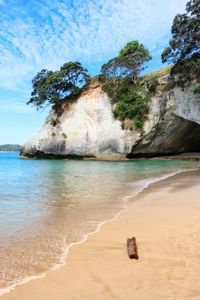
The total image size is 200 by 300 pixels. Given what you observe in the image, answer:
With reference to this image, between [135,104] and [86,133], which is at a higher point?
[135,104]

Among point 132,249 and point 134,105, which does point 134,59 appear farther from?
point 132,249

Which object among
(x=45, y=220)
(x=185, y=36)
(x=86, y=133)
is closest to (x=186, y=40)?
(x=185, y=36)

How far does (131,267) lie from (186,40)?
88.9 feet

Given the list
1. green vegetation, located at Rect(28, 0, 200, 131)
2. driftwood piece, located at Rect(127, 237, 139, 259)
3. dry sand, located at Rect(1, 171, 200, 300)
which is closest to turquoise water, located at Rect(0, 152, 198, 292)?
dry sand, located at Rect(1, 171, 200, 300)

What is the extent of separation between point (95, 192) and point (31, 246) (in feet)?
19.9

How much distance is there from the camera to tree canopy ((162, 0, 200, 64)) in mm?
26906

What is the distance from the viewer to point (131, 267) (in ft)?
13.1

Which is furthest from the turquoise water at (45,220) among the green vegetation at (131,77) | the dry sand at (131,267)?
the green vegetation at (131,77)

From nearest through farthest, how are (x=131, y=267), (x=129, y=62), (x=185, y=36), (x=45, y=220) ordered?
(x=131, y=267) < (x=45, y=220) < (x=185, y=36) < (x=129, y=62)

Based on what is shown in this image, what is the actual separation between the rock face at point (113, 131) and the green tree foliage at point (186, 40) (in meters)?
2.74

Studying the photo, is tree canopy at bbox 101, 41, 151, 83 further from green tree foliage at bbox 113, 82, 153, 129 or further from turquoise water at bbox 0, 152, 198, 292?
turquoise water at bbox 0, 152, 198, 292

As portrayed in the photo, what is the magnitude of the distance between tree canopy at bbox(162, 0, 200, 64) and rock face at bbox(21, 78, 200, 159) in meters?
3.14

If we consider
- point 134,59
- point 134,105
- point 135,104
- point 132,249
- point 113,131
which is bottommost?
point 132,249

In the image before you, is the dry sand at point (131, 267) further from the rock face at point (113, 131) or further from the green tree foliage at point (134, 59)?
the green tree foliage at point (134, 59)
